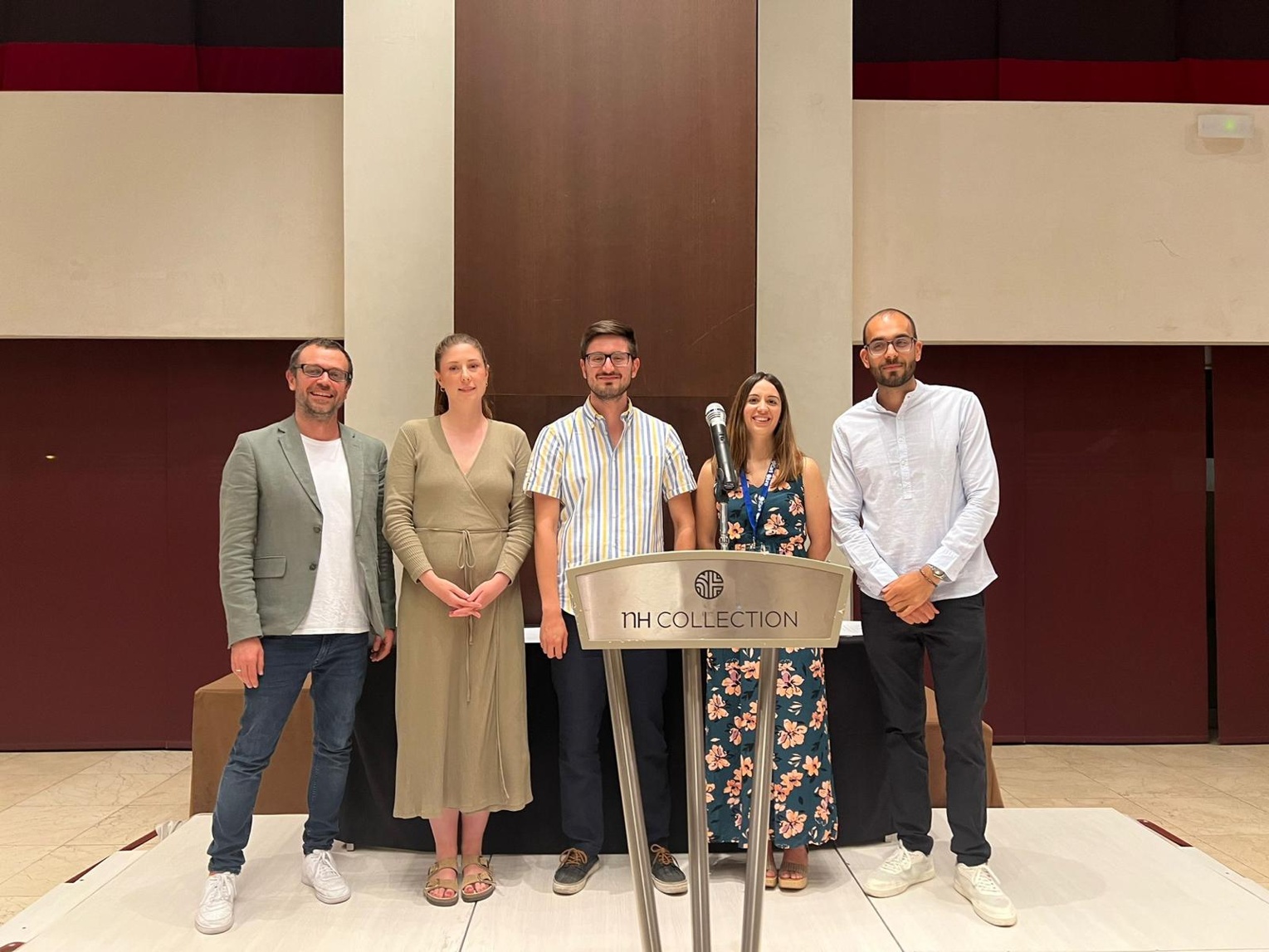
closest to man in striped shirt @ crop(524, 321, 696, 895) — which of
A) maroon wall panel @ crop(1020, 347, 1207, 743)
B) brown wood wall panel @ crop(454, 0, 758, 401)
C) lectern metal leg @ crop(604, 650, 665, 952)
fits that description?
lectern metal leg @ crop(604, 650, 665, 952)

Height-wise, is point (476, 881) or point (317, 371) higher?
point (317, 371)

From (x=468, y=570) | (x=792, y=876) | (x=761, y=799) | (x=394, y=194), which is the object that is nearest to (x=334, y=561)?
(x=468, y=570)

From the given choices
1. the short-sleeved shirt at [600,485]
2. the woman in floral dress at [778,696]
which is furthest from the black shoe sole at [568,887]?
the short-sleeved shirt at [600,485]

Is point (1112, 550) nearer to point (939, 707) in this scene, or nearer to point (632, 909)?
point (939, 707)

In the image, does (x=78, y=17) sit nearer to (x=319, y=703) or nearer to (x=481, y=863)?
(x=319, y=703)

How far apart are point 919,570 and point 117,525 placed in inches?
181

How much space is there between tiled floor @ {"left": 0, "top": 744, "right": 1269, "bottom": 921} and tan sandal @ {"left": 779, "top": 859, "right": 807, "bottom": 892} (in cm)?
194

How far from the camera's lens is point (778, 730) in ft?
8.95

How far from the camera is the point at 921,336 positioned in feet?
16.7

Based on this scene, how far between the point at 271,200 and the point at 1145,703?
5.54m

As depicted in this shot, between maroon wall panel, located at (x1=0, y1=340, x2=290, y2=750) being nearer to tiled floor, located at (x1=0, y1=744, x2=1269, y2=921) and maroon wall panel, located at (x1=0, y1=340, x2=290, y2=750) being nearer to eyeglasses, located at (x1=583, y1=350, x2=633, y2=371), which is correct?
tiled floor, located at (x1=0, y1=744, x2=1269, y2=921)

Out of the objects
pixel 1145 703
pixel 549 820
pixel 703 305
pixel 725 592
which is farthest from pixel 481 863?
pixel 1145 703

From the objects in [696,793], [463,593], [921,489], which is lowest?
[696,793]

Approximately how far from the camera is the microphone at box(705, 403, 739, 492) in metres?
1.79
